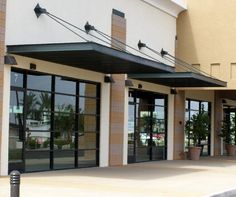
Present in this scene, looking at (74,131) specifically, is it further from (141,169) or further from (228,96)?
(228,96)

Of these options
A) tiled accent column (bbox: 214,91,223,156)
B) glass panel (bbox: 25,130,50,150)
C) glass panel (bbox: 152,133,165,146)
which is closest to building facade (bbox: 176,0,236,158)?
glass panel (bbox: 152,133,165,146)

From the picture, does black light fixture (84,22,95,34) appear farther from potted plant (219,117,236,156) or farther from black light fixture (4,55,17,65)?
potted plant (219,117,236,156)

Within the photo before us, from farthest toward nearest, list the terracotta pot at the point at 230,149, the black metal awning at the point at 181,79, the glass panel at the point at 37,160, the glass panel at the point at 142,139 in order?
1. the terracotta pot at the point at 230,149
2. the glass panel at the point at 142,139
3. the black metal awning at the point at 181,79
4. the glass panel at the point at 37,160

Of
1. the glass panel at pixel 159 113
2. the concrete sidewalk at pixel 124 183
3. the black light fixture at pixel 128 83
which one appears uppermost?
the black light fixture at pixel 128 83

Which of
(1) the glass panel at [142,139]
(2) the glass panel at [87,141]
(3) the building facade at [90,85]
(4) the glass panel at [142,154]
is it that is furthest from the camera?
(1) the glass panel at [142,139]

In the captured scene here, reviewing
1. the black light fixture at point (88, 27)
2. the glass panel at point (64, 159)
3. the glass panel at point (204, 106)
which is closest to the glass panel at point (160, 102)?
the glass panel at point (204, 106)

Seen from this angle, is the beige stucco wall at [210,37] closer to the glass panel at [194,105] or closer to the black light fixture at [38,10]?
the glass panel at [194,105]

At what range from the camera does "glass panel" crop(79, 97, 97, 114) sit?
2050 centimetres

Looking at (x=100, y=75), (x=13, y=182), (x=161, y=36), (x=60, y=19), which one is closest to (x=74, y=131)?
(x=100, y=75)

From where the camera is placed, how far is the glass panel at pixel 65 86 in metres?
19.0

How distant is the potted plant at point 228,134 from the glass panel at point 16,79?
16745 mm

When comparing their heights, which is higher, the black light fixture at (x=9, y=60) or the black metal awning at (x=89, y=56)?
the black metal awning at (x=89, y=56)

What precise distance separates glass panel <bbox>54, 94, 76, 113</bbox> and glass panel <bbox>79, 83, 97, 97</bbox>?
1.90ft

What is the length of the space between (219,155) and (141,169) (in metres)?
12.5
